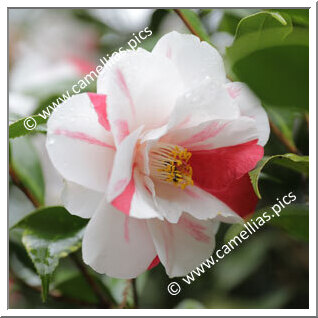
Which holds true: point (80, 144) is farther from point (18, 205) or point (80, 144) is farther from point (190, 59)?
point (18, 205)

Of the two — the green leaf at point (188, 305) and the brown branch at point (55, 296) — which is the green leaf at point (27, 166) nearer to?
the brown branch at point (55, 296)

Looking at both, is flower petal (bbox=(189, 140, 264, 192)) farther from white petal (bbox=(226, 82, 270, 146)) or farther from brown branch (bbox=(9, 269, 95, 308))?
brown branch (bbox=(9, 269, 95, 308))

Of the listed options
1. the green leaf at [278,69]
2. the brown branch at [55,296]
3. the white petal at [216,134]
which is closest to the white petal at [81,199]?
the white petal at [216,134]

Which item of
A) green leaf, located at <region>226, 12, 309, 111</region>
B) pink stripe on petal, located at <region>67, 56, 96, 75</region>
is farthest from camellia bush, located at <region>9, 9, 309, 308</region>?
pink stripe on petal, located at <region>67, 56, 96, 75</region>

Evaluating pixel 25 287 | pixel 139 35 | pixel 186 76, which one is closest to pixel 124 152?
pixel 186 76

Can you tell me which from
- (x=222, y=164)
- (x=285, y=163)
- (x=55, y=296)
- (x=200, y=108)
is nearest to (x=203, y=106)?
(x=200, y=108)
